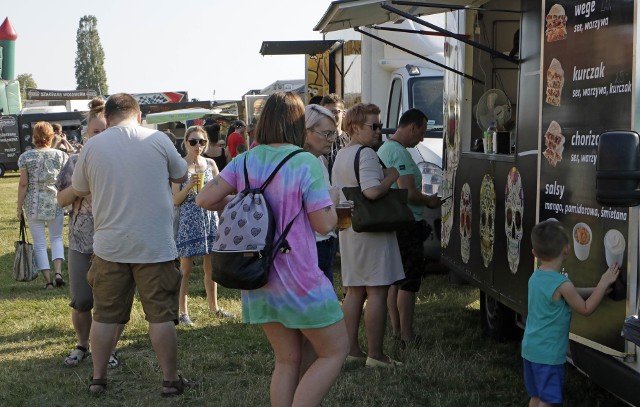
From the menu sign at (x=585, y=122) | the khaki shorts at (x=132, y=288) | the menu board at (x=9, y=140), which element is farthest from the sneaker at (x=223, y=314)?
the menu board at (x=9, y=140)

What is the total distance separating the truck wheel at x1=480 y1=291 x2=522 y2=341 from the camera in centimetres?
720

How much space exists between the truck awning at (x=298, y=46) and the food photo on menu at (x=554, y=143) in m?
9.57

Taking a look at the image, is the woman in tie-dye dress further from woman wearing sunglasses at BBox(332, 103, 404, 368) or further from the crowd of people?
woman wearing sunglasses at BBox(332, 103, 404, 368)

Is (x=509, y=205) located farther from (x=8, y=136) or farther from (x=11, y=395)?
(x=8, y=136)

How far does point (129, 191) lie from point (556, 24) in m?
2.59

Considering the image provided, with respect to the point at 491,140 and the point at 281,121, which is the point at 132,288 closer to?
the point at 281,121

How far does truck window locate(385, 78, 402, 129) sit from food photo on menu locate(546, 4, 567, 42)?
5981mm

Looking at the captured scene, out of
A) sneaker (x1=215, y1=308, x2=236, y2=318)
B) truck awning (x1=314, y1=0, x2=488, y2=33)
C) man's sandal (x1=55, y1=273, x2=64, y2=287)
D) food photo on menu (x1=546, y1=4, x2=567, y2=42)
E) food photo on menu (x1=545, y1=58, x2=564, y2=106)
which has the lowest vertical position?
man's sandal (x1=55, y1=273, x2=64, y2=287)

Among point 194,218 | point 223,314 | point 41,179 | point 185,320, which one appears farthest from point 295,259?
point 41,179

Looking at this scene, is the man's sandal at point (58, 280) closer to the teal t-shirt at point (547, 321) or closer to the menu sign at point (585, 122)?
the menu sign at point (585, 122)

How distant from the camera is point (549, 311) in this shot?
14.6ft

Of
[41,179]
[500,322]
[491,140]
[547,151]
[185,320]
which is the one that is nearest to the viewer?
[547,151]

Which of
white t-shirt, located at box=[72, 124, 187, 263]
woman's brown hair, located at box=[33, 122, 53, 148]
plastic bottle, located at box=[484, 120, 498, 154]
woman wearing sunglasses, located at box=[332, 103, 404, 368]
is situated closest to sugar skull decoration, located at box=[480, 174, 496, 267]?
plastic bottle, located at box=[484, 120, 498, 154]

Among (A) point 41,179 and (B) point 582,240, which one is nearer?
(B) point 582,240
